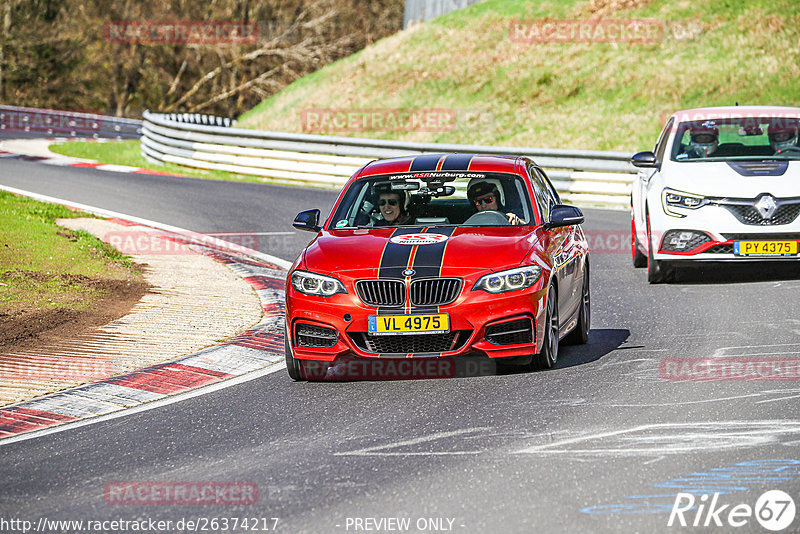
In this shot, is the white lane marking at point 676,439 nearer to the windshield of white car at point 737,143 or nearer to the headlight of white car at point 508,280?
the headlight of white car at point 508,280

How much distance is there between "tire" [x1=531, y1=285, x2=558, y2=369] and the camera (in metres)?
8.68

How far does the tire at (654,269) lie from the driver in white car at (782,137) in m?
1.71

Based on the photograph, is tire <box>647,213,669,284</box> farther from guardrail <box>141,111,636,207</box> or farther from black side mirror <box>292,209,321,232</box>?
guardrail <box>141,111,636,207</box>

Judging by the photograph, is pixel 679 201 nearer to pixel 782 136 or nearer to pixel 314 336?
pixel 782 136

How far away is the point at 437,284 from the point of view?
837 centimetres

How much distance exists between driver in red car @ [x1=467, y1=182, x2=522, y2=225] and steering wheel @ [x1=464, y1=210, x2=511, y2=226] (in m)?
0.08

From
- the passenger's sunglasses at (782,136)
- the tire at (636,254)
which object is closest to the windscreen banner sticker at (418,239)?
the tire at (636,254)

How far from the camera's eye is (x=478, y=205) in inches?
384

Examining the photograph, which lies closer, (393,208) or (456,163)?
(393,208)

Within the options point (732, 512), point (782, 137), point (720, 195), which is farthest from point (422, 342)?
point (782, 137)

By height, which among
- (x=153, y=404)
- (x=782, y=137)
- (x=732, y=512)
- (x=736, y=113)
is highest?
(x=736, y=113)

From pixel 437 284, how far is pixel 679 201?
17.3ft

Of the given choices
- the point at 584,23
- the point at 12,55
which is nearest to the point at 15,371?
the point at 584,23

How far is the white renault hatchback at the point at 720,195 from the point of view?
12.5 m
